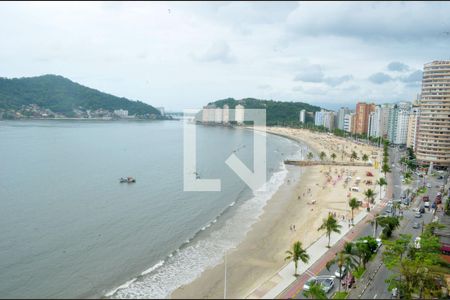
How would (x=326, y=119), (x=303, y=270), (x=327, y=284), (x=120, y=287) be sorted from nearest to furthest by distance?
(x=327, y=284) → (x=120, y=287) → (x=303, y=270) → (x=326, y=119)

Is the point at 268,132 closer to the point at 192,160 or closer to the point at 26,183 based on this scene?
the point at 192,160

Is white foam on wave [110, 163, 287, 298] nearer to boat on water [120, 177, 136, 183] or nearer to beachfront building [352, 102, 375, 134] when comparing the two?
boat on water [120, 177, 136, 183]

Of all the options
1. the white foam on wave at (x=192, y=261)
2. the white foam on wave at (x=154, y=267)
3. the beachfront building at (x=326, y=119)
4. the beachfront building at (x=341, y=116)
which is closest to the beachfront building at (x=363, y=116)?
the beachfront building at (x=341, y=116)

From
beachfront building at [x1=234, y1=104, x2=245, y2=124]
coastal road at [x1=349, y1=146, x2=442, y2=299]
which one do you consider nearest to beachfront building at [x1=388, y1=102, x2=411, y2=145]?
coastal road at [x1=349, y1=146, x2=442, y2=299]

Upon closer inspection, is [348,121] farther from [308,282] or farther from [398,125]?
[308,282]

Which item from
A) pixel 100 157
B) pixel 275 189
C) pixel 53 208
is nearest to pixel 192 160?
pixel 100 157

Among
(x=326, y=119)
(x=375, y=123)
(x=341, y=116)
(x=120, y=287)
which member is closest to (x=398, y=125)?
(x=375, y=123)
